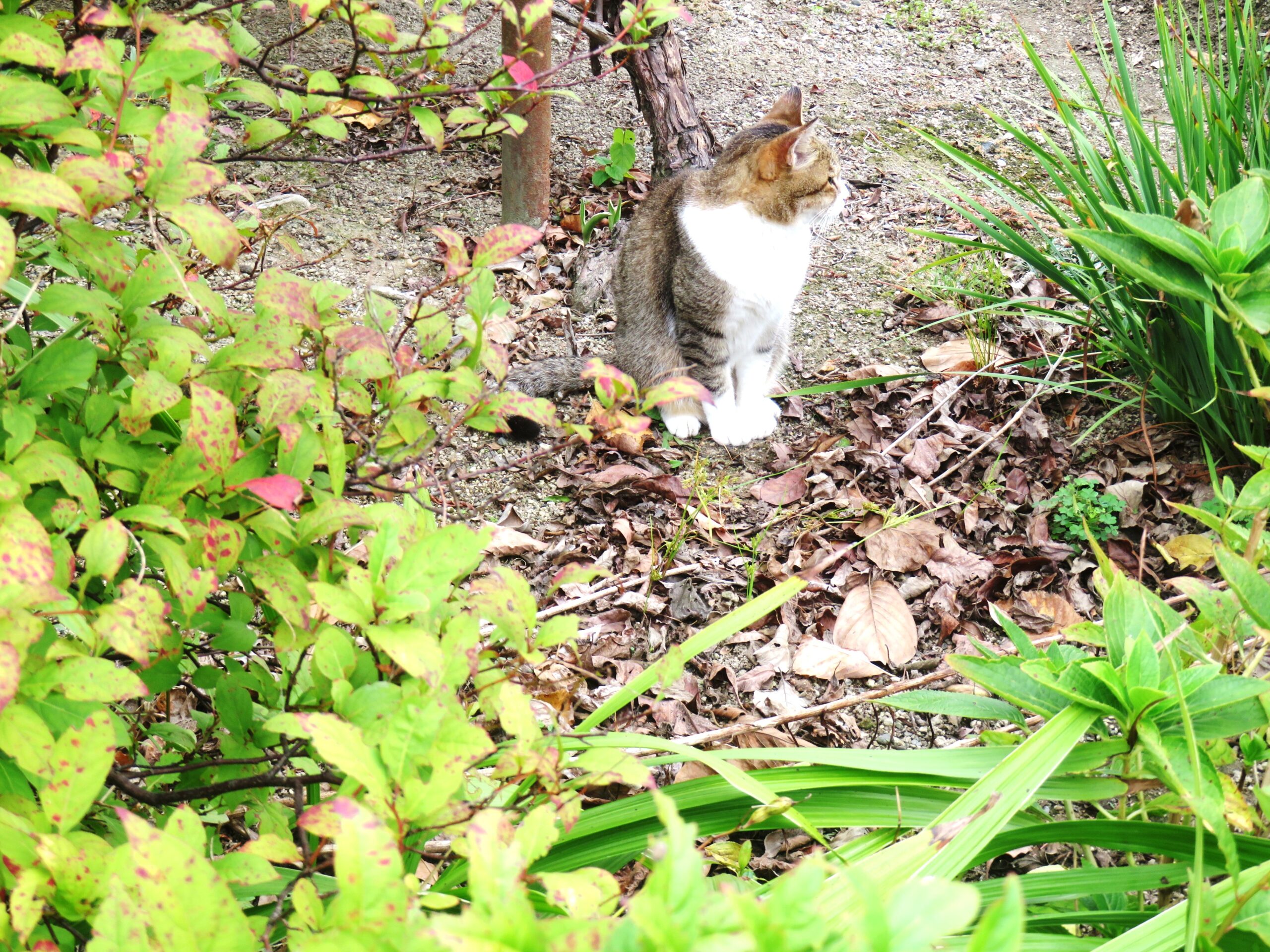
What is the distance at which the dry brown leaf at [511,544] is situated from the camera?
103 inches

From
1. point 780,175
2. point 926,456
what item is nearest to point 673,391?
point 926,456

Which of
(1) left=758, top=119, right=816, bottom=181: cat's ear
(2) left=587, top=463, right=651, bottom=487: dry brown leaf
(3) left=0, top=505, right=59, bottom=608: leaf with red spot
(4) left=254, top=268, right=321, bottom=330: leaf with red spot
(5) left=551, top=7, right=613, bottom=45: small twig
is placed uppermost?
(5) left=551, top=7, right=613, bottom=45: small twig

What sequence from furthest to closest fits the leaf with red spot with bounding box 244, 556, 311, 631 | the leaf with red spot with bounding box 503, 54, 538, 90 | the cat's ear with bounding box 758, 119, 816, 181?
the cat's ear with bounding box 758, 119, 816, 181 → the leaf with red spot with bounding box 503, 54, 538, 90 → the leaf with red spot with bounding box 244, 556, 311, 631

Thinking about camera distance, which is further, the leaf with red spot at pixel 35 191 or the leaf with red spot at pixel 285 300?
the leaf with red spot at pixel 285 300

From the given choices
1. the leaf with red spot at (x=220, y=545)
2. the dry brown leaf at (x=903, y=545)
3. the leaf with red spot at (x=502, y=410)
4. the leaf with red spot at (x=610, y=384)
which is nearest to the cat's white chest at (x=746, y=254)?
the dry brown leaf at (x=903, y=545)

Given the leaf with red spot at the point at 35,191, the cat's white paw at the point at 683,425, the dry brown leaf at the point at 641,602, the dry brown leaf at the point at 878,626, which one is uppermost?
the leaf with red spot at the point at 35,191

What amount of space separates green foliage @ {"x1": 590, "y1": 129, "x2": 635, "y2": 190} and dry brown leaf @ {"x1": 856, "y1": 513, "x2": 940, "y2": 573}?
6.45 ft

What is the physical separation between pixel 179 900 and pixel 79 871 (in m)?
0.20

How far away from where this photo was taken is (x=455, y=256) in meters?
1.27

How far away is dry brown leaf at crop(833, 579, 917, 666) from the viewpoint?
2281 mm

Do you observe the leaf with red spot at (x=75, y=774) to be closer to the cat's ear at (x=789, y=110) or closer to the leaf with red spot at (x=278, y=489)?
the leaf with red spot at (x=278, y=489)

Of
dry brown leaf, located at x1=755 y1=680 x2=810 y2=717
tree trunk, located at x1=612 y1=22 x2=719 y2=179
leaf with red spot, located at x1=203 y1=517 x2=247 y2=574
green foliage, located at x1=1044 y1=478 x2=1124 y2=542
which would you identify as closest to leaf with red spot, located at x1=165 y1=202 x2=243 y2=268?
leaf with red spot, located at x1=203 y1=517 x2=247 y2=574

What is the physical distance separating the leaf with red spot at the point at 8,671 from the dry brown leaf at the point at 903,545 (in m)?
2.09

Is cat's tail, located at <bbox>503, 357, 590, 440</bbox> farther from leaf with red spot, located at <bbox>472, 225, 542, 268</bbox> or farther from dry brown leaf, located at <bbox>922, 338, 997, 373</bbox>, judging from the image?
leaf with red spot, located at <bbox>472, 225, 542, 268</bbox>
